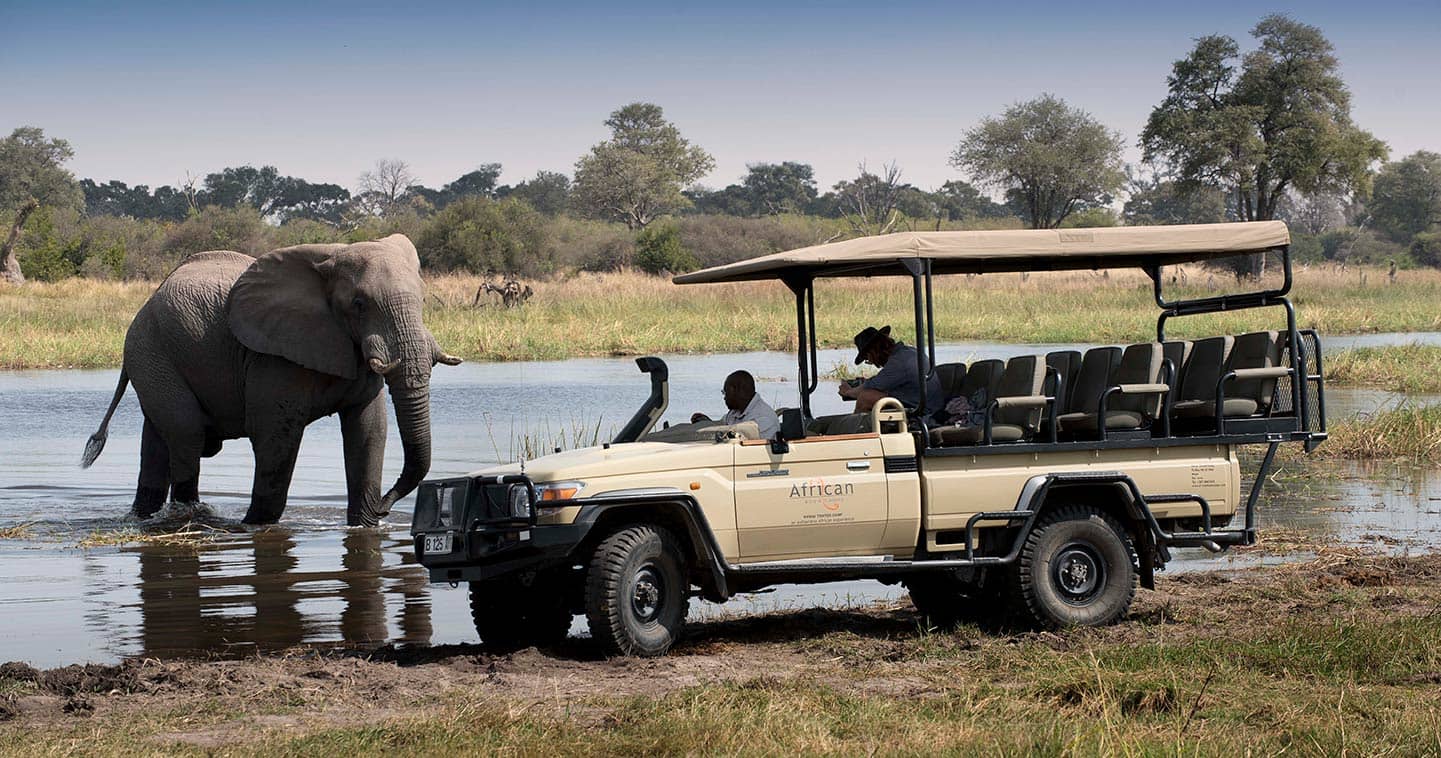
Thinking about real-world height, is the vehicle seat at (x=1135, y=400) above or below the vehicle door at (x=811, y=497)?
above

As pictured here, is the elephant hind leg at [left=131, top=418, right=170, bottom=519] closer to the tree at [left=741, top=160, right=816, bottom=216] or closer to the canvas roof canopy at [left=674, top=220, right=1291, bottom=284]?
the canvas roof canopy at [left=674, top=220, right=1291, bottom=284]

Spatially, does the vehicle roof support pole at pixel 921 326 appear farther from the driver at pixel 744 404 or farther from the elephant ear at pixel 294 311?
the elephant ear at pixel 294 311

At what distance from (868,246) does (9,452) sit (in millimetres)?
15081

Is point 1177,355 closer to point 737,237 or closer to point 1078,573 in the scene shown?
point 1078,573

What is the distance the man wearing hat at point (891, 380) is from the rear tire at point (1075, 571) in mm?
919

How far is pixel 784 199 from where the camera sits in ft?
359

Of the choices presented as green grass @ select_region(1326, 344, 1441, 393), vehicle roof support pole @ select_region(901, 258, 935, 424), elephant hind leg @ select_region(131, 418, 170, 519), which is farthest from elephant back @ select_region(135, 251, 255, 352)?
green grass @ select_region(1326, 344, 1441, 393)

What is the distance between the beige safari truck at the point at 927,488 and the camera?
824cm

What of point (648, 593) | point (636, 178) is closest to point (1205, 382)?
point (648, 593)

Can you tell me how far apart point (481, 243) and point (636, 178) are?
124 ft

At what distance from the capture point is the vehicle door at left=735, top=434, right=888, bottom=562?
28.0ft

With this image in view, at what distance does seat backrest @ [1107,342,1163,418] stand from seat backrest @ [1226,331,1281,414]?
463 mm

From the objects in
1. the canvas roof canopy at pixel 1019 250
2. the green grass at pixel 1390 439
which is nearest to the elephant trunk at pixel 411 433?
the canvas roof canopy at pixel 1019 250

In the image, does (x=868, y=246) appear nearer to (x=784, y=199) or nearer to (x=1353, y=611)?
(x=1353, y=611)
